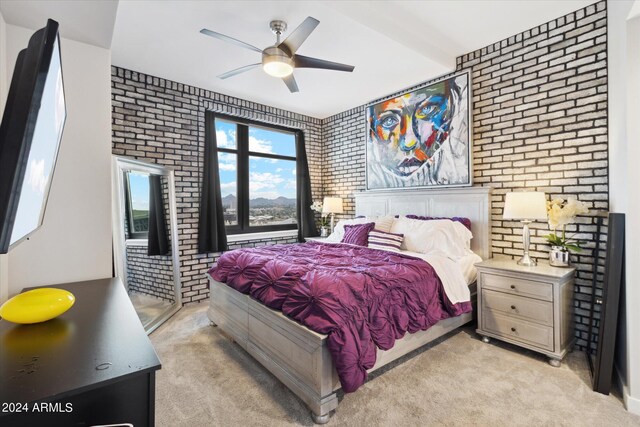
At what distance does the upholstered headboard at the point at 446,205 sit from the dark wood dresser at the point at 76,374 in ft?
10.4

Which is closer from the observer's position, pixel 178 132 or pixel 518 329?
pixel 518 329

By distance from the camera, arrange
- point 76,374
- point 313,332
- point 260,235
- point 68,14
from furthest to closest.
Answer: point 260,235
point 313,332
point 68,14
point 76,374

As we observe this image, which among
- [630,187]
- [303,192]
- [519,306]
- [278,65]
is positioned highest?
[278,65]

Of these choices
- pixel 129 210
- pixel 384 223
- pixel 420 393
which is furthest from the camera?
pixel 384 223

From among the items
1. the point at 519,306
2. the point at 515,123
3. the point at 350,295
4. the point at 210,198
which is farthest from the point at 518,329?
the point at 210,198

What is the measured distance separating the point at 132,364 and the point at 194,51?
10.3 feet

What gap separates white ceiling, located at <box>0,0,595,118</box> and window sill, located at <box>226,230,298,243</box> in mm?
2072

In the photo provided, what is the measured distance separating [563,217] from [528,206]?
265 millimetres

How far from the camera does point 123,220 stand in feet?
9.80

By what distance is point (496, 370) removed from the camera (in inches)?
90.1

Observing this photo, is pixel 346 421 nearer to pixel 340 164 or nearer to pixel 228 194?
pixel 228 194

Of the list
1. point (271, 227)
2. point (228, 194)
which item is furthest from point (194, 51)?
point (271, 227)

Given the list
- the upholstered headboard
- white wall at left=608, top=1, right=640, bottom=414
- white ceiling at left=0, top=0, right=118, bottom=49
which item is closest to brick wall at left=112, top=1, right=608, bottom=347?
the upholstered headboard

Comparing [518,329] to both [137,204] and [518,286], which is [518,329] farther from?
[137,204]
